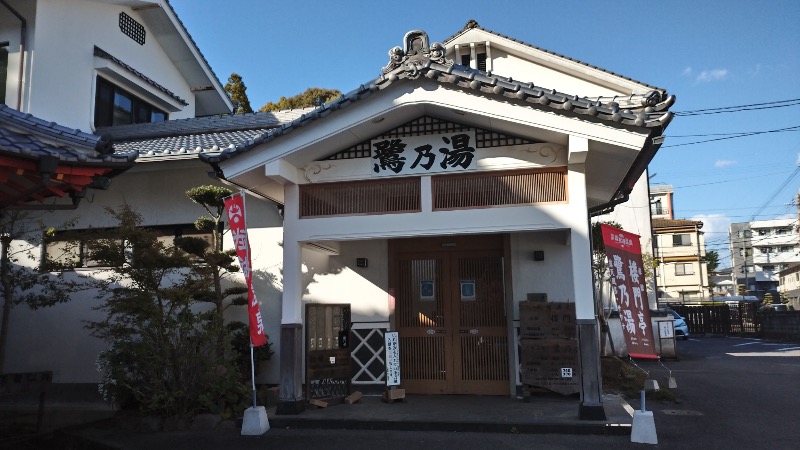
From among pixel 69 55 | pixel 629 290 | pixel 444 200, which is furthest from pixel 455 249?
pixel 69 55

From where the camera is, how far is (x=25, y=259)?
12430 mm

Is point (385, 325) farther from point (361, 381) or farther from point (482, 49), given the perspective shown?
point (482, 49)

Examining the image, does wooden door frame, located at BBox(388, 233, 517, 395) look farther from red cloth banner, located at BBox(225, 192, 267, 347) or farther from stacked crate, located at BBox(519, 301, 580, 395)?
red cloth banner, located at BBox(225, 192, 267, 347)

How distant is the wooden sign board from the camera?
9.55m

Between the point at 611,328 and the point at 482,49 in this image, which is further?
the point at 482,49

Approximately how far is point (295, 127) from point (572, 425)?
6101 mm

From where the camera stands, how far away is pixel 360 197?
9188 millimetres

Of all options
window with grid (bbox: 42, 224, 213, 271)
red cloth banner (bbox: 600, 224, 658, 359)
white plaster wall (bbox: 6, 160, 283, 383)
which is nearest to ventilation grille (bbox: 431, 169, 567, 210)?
red cloth banner (bbox: 600, 224, 658, 359)

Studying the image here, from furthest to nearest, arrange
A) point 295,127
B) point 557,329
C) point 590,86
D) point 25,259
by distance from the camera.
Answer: point 590,86 < point 25,259 < point 557,329 < point 295,127

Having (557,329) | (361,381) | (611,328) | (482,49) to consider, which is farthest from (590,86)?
(361,381)

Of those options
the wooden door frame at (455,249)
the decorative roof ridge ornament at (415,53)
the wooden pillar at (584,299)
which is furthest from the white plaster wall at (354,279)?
the wooden pillar at (584,299)

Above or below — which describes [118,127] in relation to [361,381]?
above

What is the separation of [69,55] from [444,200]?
464 inches

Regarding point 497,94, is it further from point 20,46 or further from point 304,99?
point 304,99
